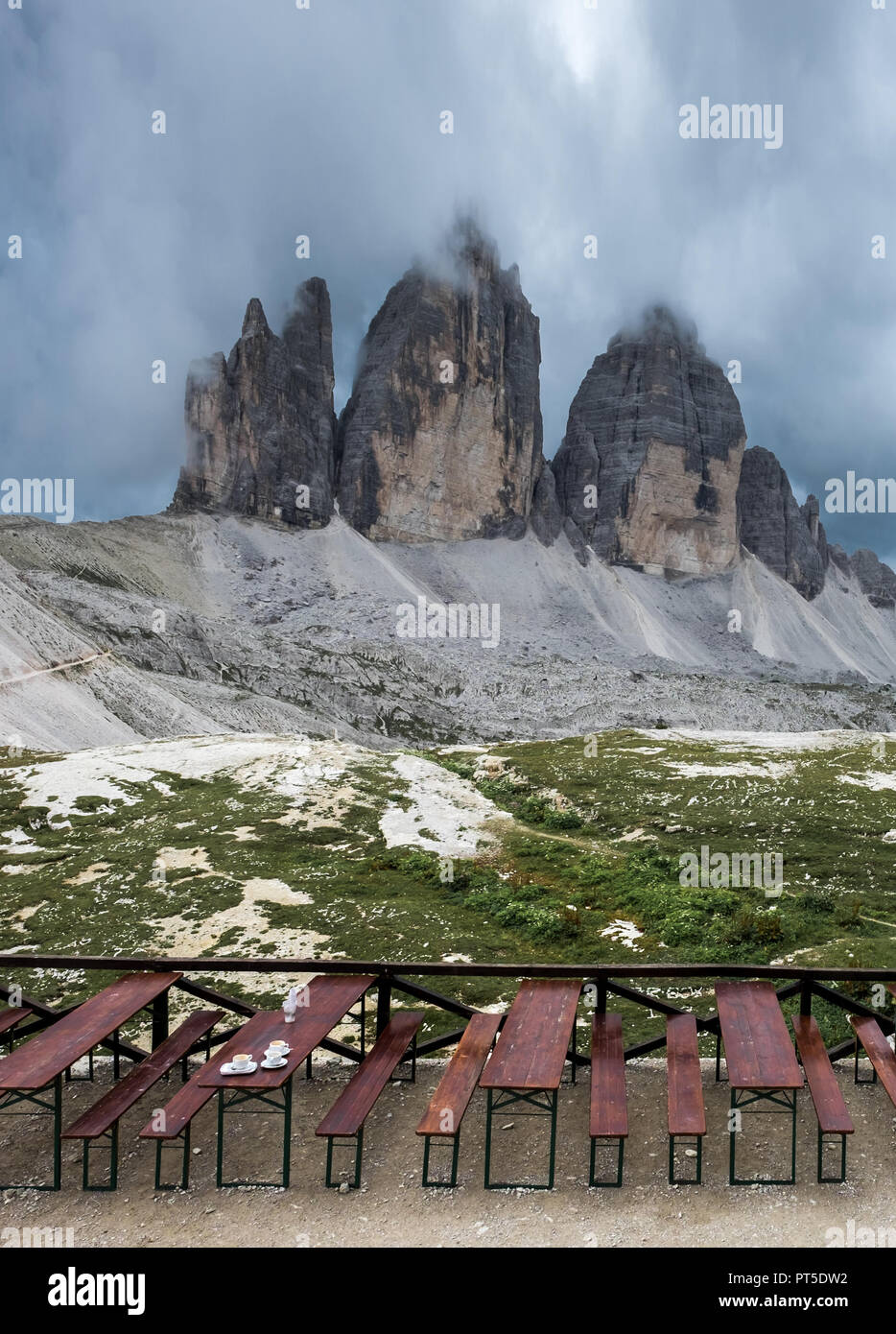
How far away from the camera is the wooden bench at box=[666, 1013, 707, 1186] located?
718 cm

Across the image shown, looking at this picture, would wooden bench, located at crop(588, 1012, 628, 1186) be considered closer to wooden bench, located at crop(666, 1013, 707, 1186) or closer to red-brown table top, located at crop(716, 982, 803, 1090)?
wooden bench, located at crop(666, 1013, 707, 1186)

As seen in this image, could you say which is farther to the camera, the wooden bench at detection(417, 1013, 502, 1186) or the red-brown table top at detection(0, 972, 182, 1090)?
the red-brown table top at detection(0, 972, 182, 1090)

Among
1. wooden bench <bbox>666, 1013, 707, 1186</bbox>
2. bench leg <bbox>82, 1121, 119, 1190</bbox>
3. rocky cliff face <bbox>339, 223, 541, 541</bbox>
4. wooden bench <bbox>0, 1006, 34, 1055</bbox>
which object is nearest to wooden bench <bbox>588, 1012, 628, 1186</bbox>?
wooden bench <bbox>666, 1013, 707, 1186</bbox>

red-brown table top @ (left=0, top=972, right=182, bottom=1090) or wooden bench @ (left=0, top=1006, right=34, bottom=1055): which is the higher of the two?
red-brown table top @ (left=0, top=972, right=182, bottom=1090)

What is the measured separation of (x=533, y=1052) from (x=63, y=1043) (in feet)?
15.2

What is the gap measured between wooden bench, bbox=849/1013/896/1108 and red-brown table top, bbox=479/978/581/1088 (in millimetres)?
3099

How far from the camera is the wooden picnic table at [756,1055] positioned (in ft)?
23.9

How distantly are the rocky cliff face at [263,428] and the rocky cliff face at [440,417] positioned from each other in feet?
30.8

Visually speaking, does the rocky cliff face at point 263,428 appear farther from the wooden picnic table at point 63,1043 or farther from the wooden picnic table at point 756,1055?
the wooden picnic table at point 756,1055

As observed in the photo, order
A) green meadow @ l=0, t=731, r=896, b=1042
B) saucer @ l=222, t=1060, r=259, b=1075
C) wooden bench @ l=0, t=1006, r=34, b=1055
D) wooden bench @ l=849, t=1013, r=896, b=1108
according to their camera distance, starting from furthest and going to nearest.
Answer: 1. green meadow @ l=0, t=731, r=896, b=1042
2. wooden bench @ l=0, t=1006, r=34, b=1055
3. wooden bench @ l=849, t=1013, r=896, b=1108
4. saucer @ l=222, t=1060, r=259, b=1075

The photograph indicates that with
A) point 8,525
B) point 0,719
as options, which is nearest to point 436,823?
point 0,719

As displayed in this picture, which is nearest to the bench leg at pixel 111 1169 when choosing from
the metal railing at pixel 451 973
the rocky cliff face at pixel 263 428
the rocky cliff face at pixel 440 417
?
the metal railing at pixel 451 973

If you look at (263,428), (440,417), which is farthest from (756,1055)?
(440,417)

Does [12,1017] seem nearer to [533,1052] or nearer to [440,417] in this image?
[533,1052]
